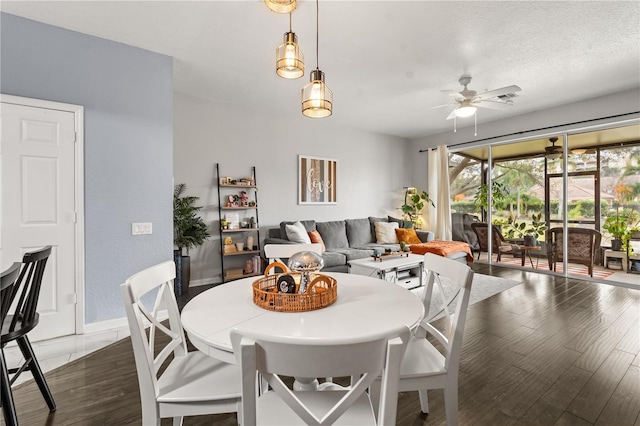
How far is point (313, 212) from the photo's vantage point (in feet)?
19.1

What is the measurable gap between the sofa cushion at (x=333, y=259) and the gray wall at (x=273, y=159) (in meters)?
1.26

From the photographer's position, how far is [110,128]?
2.95 meters

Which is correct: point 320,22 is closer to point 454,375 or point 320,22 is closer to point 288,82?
point 288,82

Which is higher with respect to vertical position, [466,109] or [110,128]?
[466,109]

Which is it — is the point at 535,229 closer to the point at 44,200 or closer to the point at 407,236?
the point at 407,236

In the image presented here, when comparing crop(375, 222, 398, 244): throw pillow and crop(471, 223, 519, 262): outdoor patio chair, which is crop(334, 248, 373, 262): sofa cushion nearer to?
crop(375, 222, 398, 244): throw pillow

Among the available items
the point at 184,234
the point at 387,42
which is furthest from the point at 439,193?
the point at 184,234

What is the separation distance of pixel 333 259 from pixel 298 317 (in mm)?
3259

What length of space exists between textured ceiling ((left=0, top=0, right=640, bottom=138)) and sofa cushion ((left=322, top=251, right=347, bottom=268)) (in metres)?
2.32

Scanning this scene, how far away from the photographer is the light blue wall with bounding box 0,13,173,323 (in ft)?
8.70

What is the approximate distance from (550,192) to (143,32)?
6099mm

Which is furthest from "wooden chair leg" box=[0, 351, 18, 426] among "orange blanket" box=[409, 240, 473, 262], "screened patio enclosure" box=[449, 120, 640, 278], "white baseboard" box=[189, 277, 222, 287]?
"screened patio enclosure" box=[449, 120, 640, 278]

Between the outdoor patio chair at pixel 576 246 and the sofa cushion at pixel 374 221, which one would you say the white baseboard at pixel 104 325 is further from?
the outdoor patio chair at pixel 576 246

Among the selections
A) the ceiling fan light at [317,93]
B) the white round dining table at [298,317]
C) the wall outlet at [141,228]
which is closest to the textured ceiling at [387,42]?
the ceiling fan light at [317,93]
